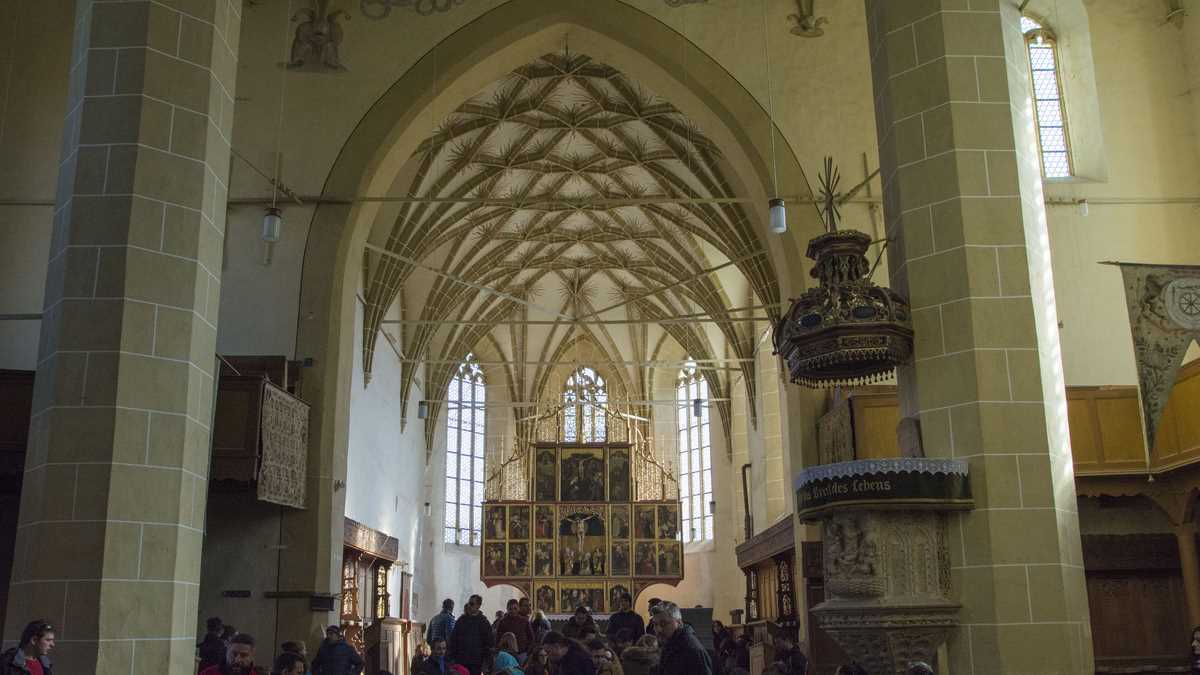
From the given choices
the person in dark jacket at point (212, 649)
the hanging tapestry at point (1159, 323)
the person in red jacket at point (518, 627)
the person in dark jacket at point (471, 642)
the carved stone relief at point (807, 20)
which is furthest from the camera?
the carved stone relief at point (807, 20)

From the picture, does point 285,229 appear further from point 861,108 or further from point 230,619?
point 861,108

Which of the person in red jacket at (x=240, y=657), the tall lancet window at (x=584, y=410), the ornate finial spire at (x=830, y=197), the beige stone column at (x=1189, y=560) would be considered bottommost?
the person in red jacket at (x=240, y=657)

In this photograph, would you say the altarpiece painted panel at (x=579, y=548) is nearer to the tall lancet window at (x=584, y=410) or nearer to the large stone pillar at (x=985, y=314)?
the tall lancet window at (x=584, y=410)

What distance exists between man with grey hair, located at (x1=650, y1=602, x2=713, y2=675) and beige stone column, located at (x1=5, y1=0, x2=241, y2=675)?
3.59 meters

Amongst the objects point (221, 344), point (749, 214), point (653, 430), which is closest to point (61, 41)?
point (221, 344)

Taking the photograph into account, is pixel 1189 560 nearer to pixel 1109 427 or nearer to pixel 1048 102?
pixel 1109 427

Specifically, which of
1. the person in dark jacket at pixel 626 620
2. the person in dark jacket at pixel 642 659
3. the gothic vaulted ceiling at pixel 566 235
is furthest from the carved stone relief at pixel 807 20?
the person in dark jacket at pixel 642 659

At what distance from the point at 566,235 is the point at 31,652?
22084 mm

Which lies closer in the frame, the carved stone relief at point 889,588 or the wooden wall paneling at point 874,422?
the carved stone relief at point 889,588

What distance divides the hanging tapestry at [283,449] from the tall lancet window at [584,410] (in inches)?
793

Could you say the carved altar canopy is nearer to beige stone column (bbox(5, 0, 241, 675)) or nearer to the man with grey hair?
beige stone column (bbox(5, 0, 241, 675))

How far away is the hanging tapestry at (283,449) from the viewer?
1408cm

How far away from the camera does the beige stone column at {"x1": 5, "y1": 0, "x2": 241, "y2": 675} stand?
7.72 m

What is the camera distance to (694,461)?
34.6 metres
